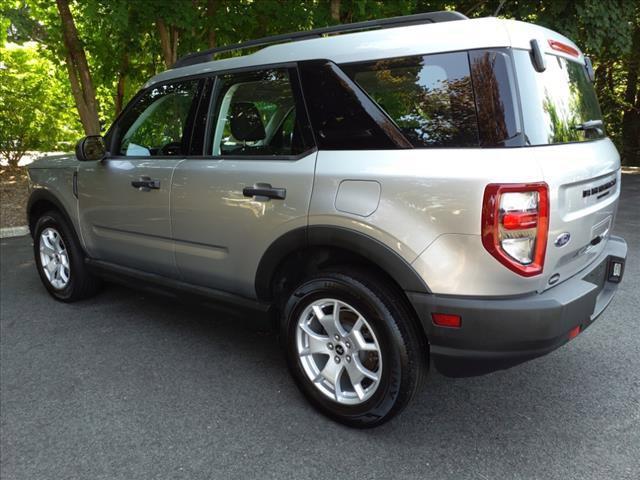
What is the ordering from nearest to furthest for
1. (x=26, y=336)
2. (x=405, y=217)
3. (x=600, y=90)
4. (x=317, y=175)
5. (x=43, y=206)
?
(x=405, y=217)
(x=317, y=175)
(x=26, y=336)
(x=43, y=206)
(x=600, y=90)

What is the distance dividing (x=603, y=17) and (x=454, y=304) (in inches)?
278

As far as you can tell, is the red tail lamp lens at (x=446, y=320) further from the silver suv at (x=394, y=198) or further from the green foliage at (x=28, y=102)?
the green foliage at (x=28, y=102)

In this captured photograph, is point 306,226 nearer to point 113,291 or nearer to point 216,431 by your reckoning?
point 216,431

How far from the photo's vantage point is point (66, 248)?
4324 mm

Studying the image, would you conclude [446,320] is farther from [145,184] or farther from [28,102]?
[28,102]

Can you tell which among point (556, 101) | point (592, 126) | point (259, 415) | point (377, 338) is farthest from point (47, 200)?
point (592, 126)

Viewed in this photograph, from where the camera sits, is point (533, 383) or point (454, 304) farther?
point (533, 383)

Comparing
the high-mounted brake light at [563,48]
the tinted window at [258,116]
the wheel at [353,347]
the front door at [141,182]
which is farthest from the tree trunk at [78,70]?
the high-mounted brake light at [563,48]

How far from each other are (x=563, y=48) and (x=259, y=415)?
2444 mm

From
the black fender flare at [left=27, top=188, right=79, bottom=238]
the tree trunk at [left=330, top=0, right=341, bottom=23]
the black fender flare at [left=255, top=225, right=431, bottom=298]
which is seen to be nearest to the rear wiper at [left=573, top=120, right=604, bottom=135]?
the black fender flare at [left=255, top=225, right=431, bottom=298]

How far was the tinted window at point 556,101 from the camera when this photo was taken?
2156 millimetres

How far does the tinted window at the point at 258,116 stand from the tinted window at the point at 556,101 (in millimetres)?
1071


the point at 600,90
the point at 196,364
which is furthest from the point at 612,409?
the point at 600,90

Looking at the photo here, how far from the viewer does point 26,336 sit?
382 centimetres
